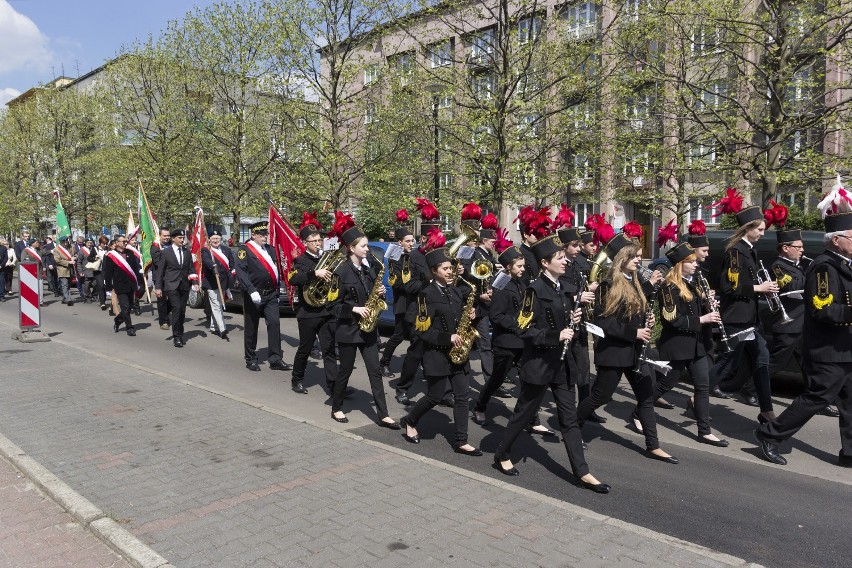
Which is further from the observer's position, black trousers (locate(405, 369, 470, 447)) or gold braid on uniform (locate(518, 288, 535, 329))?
black trousers (locate(405, 369, 470, 447))

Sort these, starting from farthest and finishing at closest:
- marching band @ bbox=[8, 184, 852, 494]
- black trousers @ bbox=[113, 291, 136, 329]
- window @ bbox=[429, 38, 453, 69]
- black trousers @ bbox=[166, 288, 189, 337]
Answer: window @ bbox=[429, 38, 453, 69] → black trousers @ bbox=[113, 291, 136, 329] → black trousers @ bbox=[166, 288, 189, 337] → marching band @ bbox=[8, 184, 852, 494]

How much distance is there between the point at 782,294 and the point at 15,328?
1465cm

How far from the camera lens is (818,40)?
14055 millimetres

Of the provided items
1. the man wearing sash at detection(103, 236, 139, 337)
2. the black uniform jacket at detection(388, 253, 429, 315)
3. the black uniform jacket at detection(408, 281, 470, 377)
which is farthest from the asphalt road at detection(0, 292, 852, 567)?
the man wearing sash at detection(103, 236, 139, 337)

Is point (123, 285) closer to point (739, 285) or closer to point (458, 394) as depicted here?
point (458, 394)

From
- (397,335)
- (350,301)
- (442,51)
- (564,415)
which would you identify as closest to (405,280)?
(397,335)

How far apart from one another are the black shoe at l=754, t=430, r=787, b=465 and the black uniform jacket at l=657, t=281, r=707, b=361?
93 cm

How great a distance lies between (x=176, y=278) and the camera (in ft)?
41.9

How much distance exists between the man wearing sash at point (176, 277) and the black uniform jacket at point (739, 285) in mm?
9231

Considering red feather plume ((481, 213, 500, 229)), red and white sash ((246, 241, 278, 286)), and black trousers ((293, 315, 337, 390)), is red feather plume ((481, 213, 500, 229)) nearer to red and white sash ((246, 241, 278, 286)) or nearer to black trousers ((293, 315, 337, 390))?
black trousers ((293, 315, 337, 390))

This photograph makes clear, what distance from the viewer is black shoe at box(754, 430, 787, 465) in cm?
576

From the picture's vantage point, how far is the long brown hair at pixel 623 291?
553 cm

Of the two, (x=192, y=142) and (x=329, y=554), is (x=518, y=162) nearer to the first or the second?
(x=329, y=554)

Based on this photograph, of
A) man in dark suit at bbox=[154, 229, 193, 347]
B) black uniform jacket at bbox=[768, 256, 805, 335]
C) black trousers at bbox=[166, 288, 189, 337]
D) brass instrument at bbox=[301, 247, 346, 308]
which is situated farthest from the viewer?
man in dark suit at bbox=[154, 229, 193, 347]
